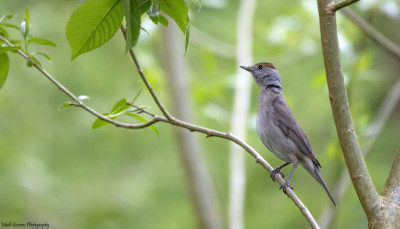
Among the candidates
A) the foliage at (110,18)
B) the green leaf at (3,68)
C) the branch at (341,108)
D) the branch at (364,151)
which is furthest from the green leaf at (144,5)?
the branch at (364,151)

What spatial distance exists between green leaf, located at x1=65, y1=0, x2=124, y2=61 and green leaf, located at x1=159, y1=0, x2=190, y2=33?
22cm

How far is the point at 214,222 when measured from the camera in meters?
7.53

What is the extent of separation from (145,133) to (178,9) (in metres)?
7.32

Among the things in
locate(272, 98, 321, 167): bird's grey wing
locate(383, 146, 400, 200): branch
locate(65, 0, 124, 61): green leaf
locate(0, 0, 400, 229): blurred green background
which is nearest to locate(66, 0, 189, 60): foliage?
locate(65, 0, 124, 61): green leaf

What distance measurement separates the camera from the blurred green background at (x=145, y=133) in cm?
732

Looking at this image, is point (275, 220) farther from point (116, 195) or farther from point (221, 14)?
point (221, 14)

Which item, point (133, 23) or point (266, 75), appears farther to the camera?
point (266, 75)

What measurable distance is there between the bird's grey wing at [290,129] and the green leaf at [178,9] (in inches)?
121

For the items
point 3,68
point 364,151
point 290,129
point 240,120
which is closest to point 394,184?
point 3,68

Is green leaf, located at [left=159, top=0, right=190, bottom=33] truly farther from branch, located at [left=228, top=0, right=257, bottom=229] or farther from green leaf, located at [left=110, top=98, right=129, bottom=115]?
branch, located at [left=228, top=0, right=257, bottom=229]

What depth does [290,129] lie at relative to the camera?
515cm

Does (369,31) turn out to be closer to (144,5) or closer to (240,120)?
(240,120)

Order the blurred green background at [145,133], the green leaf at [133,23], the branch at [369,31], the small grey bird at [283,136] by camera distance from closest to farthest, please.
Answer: the green leaf at [133,23] → the branch at [369,31] → the small grey bird at [283,136] → the blurred green background at [145,133]

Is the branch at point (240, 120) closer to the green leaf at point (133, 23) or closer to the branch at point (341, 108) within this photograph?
the branch at point (341, 108)
